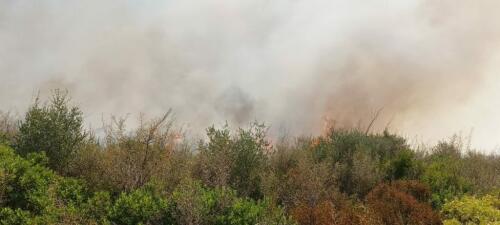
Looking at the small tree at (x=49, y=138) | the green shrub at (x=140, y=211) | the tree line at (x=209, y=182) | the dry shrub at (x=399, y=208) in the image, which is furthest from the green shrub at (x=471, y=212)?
the small tree at (x=49, y=138)

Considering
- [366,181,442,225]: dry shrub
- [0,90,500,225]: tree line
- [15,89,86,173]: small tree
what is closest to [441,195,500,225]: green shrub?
[0,90,500,225]: tree line

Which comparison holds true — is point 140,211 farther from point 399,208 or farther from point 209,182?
point 399,208

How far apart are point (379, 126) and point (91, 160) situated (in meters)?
24.3

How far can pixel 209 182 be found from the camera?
33.3 ft

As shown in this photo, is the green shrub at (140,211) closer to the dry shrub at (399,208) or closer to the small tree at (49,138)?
the small tree at (49,138)

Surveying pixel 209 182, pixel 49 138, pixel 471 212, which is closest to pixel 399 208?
pixel 471 212

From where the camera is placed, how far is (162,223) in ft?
25.3

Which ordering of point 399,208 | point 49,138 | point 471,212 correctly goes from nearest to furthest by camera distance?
1. point 399,208
2. point 471,212
3. point 49,138

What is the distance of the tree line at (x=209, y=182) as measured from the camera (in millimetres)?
7801

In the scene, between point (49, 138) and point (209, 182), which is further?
point (49, 138)

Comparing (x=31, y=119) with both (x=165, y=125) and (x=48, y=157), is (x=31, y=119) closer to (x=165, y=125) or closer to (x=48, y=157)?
(x=48, y=157)

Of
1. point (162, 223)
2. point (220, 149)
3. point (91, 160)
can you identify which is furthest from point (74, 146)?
point (162, 223)

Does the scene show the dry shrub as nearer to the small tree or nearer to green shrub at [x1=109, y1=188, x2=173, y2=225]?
green shrub at [x1=109, y1=188, x2=173, y2=225]

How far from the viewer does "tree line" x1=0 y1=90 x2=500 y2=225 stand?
7801 millimetres
